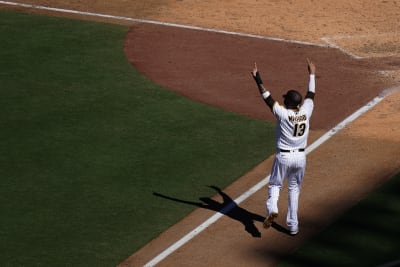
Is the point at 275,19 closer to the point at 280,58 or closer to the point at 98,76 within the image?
the point at 280,58

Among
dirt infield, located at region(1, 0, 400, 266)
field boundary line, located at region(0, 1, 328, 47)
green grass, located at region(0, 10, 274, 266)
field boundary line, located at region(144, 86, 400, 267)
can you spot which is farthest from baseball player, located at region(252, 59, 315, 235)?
field boundary line, located at region(0, 1, 328, 47)

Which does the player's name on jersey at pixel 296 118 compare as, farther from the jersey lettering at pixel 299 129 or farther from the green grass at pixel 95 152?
the green grass at pixel 95 152

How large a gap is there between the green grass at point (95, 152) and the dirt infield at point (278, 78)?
453 millimetres

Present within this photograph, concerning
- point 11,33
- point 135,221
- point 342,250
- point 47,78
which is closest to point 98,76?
point 47,78

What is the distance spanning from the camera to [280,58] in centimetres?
2209

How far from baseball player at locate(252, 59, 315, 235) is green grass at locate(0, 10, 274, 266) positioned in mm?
1634

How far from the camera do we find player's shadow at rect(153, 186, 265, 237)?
15.0m

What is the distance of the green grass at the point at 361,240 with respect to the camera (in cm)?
1384

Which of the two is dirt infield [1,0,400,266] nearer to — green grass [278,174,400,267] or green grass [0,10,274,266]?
green grass [278,174,400,267]

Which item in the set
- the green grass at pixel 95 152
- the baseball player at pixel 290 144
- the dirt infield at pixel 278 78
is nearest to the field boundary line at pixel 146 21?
the dirt infield at pixel 278 78

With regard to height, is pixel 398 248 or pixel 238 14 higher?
pixel 238 14

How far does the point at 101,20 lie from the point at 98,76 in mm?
3980

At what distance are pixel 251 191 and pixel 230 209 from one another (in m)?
0.73

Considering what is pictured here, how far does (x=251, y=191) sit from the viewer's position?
16.1 metres
